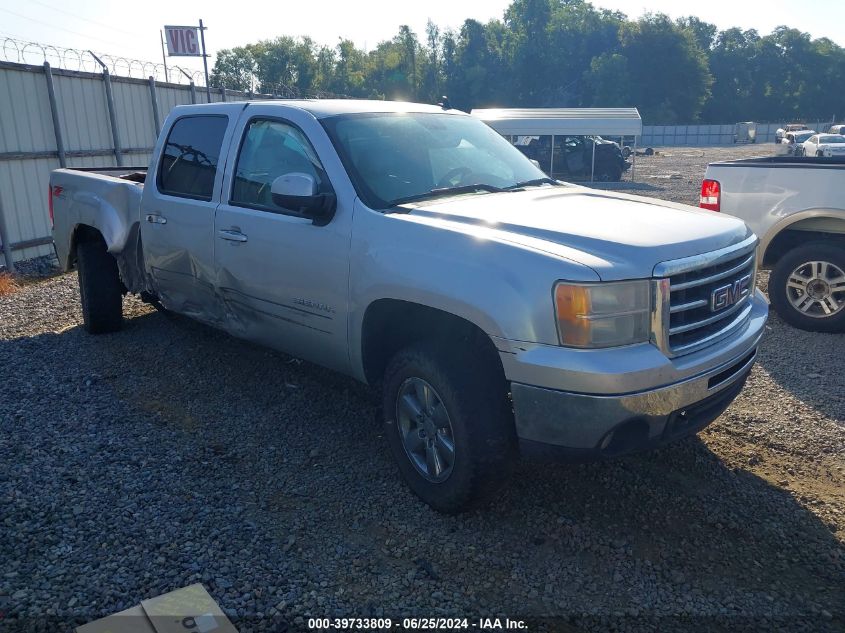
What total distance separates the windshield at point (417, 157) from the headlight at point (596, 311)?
50.5 inches

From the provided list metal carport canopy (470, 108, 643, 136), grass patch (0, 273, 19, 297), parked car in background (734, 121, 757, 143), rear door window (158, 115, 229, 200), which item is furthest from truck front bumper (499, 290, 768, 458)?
parked car in background (734, 121, 757, 143)

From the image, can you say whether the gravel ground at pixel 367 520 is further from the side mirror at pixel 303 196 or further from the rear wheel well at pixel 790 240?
the rear wheel well at pixel 790 240

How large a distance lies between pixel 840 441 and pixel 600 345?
2.38 meters

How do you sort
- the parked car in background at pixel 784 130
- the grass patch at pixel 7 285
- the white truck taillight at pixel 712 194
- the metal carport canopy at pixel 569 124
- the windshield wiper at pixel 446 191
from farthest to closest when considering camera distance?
the parked car in background at pixel 784 130
the metal carport canopy at pixel 569 124
the grass patch at pixel 7 285
the white truck taillight at pixel 712 194
the windshield wiper at pixel 446 191

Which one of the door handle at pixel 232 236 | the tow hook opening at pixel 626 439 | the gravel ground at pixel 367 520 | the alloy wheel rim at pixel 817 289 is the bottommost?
the gravel ground at pixel 367 520

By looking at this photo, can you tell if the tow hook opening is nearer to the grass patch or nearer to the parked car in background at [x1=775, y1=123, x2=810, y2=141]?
the grass patch

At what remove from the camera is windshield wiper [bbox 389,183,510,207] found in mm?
3928

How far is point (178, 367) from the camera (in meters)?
5.86

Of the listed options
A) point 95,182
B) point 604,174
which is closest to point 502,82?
point 604,174

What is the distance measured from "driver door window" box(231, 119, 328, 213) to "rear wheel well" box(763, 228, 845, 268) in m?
4.65

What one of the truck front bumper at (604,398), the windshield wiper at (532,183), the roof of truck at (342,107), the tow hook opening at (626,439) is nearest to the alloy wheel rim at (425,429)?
the truck front bumper at (604,398)

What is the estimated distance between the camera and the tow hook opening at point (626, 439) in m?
3.03

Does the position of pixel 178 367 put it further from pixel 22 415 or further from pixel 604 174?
pixel 604 174

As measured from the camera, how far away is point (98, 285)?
655cm
